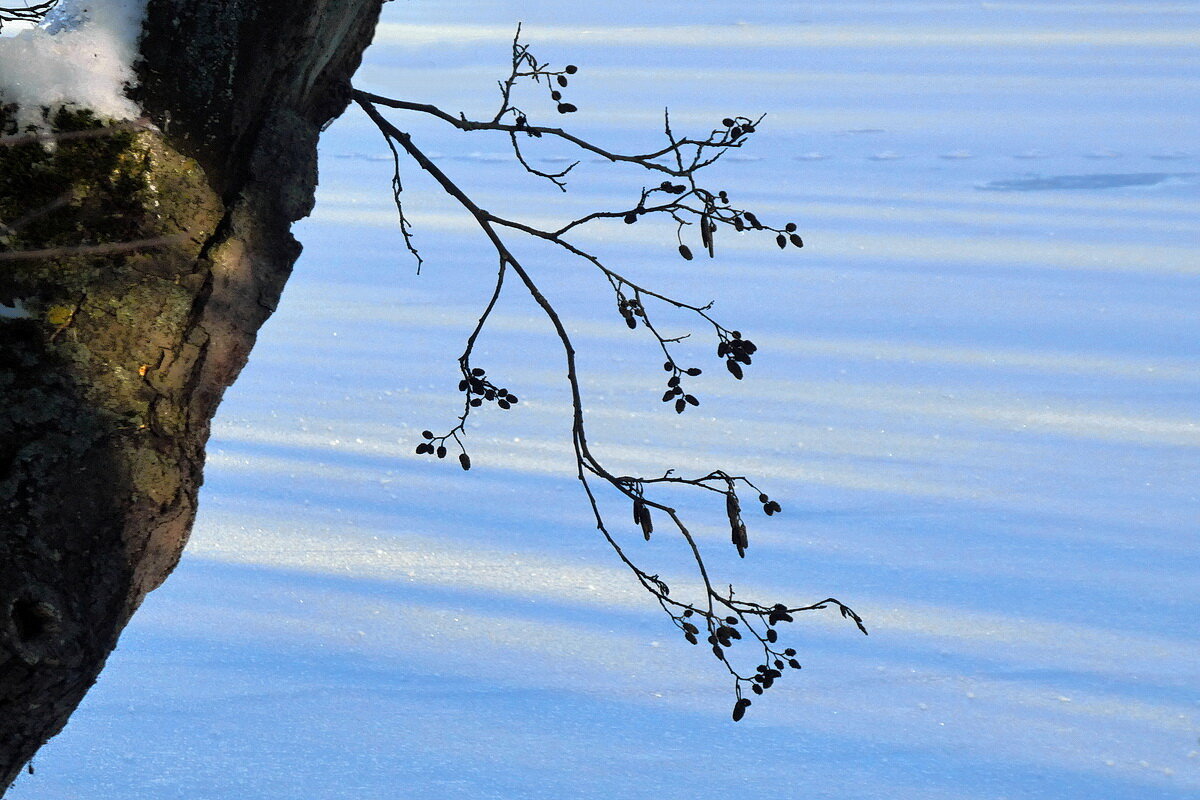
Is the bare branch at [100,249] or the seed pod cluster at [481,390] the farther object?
the seed pod cluster at [481,390]

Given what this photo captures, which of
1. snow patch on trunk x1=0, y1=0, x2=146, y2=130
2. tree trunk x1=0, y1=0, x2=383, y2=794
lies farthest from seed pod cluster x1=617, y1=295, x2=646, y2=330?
snow patch on trunk x1=0, y1=0, x2=146, y2=130

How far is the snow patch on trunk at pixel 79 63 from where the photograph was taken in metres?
0.99

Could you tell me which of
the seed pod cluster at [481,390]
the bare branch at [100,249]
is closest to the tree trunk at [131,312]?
the bare branch at [100,249]

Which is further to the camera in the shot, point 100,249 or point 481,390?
point 481,390

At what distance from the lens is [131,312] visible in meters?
0.98

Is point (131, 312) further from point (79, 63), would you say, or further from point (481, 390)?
point (481, 390)

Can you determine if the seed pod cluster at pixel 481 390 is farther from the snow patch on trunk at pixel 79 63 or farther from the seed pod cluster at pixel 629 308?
the snow patch on trunk at pixel 79 63

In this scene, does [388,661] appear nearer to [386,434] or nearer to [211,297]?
[386,434]

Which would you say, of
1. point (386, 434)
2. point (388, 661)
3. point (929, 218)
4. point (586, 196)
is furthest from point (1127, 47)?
point (388, 661)

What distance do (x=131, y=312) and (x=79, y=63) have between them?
224mm

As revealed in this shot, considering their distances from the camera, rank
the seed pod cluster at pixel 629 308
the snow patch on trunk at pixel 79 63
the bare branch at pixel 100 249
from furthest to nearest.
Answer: the seed pod cluster at pixel 629 308 < the snow patch on trunk at pixel 79 63 < the bare branch at pixel 100 249

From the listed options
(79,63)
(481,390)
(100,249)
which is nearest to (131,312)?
(100,249)

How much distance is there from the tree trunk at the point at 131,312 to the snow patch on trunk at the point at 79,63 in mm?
16

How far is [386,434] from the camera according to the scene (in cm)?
393
